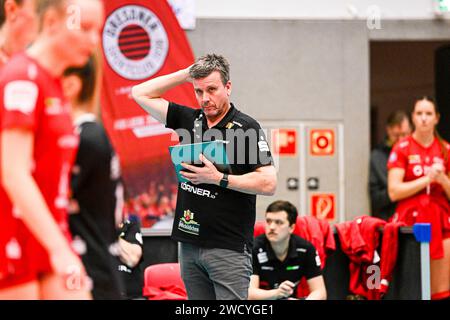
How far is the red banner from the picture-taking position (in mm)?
4812

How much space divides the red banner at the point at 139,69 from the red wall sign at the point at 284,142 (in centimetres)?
108

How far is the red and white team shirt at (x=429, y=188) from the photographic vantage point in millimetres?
5172

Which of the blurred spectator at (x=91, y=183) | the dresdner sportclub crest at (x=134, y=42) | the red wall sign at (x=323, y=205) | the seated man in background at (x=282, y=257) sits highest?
the dresdner sportclub crest at (x=134, y=42)

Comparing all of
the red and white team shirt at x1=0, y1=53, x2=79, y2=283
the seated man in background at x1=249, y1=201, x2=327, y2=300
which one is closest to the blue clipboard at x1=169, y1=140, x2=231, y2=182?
the red and white team shirt at x1=0, y1=53, x2=79, y2=283

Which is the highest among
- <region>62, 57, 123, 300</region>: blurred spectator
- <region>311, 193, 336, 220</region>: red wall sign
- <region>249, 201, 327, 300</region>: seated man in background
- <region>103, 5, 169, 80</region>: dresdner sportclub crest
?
<region>103, 5, 169, 80</region>: dresdner sportclub crest

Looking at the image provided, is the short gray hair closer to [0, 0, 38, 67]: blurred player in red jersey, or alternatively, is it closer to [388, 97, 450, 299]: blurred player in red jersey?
[0, 0, 38, 67]: blurred player in red jersey

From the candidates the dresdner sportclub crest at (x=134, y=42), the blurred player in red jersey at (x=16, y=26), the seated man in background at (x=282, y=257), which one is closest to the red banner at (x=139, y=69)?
the dresdner sportclub crest at (x=134, y=42)

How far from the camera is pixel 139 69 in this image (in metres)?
5.11

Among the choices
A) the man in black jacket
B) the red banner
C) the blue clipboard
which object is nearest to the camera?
the blue clipboard

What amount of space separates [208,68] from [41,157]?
39.3 inches

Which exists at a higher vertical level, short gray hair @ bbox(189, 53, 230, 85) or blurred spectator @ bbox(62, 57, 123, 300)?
short gray hair @ bbox(189, 53, 230, 85)

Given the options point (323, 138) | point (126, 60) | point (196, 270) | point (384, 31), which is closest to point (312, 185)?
point (323, 138)

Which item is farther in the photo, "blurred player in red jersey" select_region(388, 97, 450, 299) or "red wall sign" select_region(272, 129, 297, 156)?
"red wall sign" select_region(272, 129, 297, 156)

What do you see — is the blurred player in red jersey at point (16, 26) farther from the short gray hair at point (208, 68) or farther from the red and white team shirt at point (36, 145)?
the short gray hair at point (208, 68)
